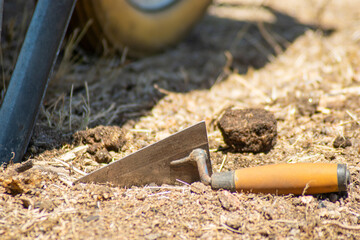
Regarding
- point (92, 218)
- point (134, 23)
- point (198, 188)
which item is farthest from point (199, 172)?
point (134, 23)

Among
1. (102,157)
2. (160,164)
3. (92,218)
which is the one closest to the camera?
(92,218)

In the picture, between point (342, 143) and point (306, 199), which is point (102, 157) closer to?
Result: point (306, 199)

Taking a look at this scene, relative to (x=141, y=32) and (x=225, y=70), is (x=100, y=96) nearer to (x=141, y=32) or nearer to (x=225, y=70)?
(x=141, y=32)

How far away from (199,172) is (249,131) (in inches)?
14.8

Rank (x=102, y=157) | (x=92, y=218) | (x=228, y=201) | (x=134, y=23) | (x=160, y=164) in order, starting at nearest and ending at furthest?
(x=92, y=218) → (x=228, y=201) → (x=160, y=164) → (x=102, y=157) → (x=134, y=23)

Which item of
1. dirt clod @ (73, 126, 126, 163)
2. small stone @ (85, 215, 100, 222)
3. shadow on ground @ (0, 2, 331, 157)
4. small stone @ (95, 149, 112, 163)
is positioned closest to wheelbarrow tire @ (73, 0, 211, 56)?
shadow on ground @ (0, 2, 331, 157)

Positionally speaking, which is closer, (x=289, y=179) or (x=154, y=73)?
(x=289, y=179)

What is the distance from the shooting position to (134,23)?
8.91 feet

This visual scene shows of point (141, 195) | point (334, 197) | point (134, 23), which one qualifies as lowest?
point (334, 197)

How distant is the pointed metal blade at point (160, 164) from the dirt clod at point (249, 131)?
237mm

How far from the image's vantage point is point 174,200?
1532 millimetres

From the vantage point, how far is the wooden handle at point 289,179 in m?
1.48

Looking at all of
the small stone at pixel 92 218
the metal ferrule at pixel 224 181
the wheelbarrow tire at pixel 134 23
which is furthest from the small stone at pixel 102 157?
the wheelbarrow tire at pixel 134 23

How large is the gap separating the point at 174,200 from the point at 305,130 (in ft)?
2.99
